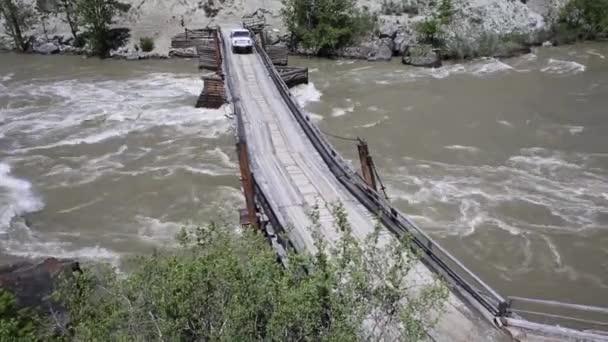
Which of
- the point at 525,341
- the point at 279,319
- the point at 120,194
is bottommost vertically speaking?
the point at 120,194

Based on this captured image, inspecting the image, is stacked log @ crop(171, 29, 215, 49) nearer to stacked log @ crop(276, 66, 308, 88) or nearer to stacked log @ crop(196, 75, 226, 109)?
stacked log @ crop(276, 66, 308, 88)

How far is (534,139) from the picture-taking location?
1140 inches

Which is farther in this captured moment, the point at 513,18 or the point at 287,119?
the point at 513,18

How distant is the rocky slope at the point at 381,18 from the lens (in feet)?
152

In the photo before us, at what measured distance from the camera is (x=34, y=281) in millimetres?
15391

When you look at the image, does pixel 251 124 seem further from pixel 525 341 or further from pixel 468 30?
pixel 468 30

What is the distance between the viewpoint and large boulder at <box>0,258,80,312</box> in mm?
14492

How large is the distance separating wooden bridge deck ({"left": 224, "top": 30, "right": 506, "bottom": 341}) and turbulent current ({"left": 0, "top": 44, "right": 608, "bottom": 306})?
2143mm

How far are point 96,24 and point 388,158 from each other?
32.8 meters

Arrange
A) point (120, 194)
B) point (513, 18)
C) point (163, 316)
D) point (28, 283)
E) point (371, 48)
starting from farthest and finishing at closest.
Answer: point (513, 18) < point (371, 48) < point (120, 194) < point (28, 283) < point (163, 316)

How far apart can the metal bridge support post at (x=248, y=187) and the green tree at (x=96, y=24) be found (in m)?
34.9

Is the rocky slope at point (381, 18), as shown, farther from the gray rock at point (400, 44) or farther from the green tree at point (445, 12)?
the green tree at point (445, 12)

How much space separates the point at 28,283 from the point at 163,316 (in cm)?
923

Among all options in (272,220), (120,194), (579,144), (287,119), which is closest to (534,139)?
(579,144)
